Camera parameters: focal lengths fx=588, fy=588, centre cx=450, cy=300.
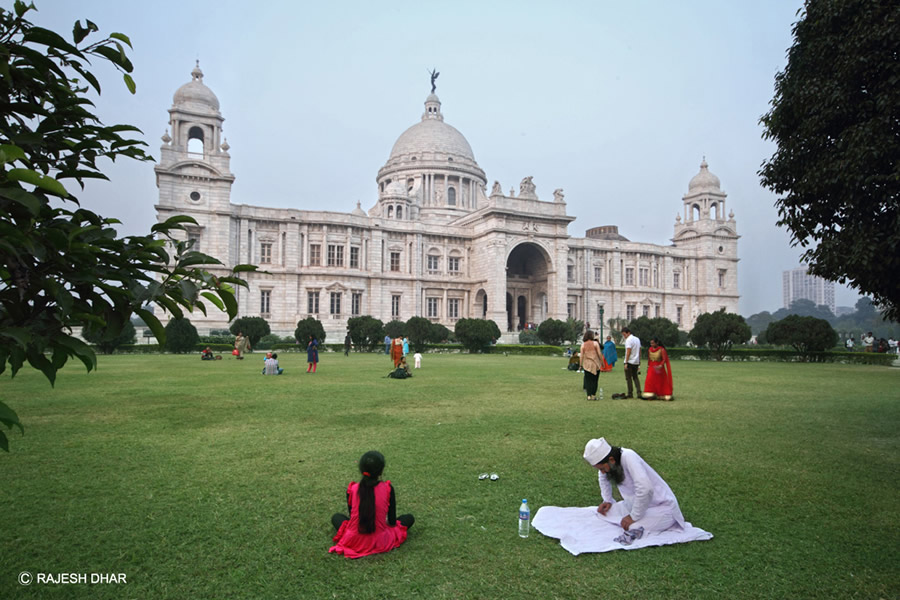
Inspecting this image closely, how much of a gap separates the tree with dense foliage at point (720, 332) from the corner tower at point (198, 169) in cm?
2990

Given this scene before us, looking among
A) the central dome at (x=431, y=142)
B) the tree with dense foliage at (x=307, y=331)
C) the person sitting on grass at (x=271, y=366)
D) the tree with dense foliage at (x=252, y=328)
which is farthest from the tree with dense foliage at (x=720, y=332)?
the central dome at (x=431, y=142)

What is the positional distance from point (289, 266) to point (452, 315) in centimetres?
1388

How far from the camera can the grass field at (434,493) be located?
12.7 feet

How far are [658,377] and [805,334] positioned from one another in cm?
1871

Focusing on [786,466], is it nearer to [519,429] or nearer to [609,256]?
[519,429]

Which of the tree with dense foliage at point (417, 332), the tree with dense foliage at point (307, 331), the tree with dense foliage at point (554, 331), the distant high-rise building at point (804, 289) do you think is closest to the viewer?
the tree with dense foliage at point (307, 331)

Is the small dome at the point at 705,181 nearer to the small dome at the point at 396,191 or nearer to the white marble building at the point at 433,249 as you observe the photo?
the white marble building at the point at 433,249

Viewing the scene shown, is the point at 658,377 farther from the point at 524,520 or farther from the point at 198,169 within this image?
the point at 198,169

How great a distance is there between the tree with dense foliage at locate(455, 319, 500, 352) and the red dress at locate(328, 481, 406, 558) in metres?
28.1

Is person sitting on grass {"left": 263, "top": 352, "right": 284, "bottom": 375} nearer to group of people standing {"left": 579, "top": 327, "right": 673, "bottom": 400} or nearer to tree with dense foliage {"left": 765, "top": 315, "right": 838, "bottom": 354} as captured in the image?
group of people standing {"left": 579, "top": 327, "right": 673, "bottom": 400}

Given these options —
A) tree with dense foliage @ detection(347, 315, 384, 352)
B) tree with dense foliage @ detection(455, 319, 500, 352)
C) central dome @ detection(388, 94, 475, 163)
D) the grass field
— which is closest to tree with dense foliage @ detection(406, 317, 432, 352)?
tree with dense foliage @ detection(347, 315, 384, 352)

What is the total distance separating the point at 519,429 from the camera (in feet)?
28.6

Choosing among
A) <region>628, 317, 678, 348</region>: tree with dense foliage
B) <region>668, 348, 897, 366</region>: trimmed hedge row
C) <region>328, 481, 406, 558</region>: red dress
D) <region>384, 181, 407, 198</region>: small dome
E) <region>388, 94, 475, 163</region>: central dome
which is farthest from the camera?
<region>388, 94, 475, 163</region>: central dome

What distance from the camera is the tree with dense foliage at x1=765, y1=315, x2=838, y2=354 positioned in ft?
86.9
